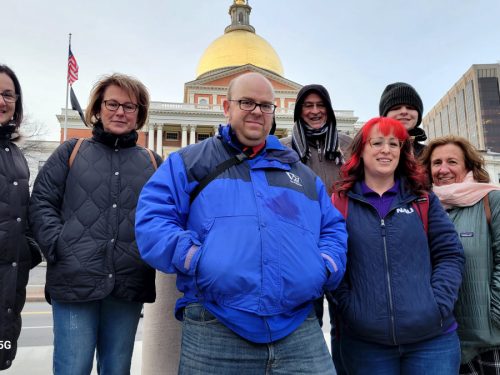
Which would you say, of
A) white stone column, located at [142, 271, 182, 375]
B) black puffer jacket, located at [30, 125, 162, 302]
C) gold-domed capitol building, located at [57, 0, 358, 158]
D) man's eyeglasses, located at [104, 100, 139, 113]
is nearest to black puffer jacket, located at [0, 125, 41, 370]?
black puffer jacket, located at [30, 125, 162, 302]

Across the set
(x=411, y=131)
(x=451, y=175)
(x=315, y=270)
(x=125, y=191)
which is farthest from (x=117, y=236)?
Answer: (x=411, y=131)

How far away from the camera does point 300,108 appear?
3.68 metres

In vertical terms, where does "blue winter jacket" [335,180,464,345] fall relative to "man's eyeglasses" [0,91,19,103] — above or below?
below

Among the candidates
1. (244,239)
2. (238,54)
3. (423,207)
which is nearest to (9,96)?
(244,239)

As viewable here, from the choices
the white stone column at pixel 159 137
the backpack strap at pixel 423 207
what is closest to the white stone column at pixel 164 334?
the backpack strap at pixel 423 207

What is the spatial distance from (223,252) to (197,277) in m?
0.17

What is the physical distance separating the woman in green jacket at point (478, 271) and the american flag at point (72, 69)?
23076 mm

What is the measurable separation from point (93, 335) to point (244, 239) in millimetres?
1343

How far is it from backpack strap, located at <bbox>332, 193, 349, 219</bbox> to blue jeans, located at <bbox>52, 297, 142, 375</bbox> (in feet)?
4.91

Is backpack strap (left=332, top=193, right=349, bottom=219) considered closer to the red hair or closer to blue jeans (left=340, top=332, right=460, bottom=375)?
the red hair

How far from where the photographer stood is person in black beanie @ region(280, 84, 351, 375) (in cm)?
346

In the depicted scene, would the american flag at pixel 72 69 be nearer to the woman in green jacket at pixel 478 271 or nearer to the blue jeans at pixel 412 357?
the woman in green jacket at pixel 478 271

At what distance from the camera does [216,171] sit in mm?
2162

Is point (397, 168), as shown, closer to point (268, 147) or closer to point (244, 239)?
point (268, 147)
